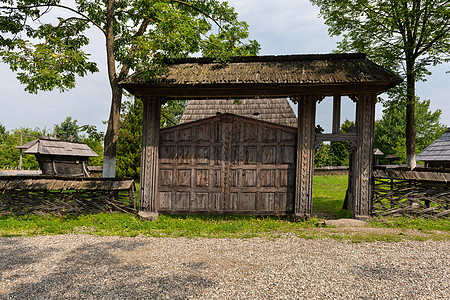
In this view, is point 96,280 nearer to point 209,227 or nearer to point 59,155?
point 209,227

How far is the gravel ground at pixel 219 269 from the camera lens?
3.64 m

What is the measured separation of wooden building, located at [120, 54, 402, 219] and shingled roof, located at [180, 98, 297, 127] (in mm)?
7648

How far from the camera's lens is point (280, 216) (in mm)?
8234

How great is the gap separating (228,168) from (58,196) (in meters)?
5.34

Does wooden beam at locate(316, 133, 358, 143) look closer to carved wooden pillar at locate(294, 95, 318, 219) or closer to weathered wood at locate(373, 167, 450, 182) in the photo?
carved wooden pillar at locate(294, 95, 318, 219)

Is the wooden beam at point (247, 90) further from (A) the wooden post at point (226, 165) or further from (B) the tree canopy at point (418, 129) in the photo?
(B) the tree canopy at point (418, 129)

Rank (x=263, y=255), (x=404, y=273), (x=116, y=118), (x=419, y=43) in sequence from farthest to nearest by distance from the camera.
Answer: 1. (x=419, y=43)
2. (x=116, y=118)
3. (x=263, y=255)
4. (x=404, y=273)

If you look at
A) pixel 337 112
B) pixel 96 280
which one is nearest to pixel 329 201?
pixel 337 112

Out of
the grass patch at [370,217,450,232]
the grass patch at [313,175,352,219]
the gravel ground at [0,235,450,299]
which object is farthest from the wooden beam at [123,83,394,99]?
the gravel ground at [0,235,450,299]

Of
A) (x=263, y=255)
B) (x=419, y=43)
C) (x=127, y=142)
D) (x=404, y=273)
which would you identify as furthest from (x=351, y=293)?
(x=127, y=142)

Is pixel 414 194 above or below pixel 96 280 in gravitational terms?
above

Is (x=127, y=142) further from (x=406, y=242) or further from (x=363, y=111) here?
(x=406, y=242)

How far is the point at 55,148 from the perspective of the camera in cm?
1822

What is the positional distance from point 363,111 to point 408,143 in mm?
5665
